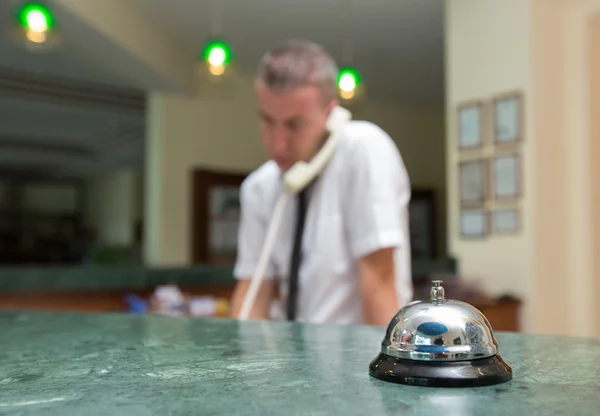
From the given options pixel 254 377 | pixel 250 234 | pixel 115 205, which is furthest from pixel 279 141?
pixel 115 205

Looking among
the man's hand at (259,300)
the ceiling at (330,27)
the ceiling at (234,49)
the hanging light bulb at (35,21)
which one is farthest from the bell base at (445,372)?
the ceiling at (330,27)

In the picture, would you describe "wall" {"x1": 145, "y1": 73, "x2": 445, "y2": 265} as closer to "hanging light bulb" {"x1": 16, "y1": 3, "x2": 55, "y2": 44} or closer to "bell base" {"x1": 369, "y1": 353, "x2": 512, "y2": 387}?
"hanging light bulb" {"x1": 16, "y1": 3, "x2": 55, "y2": 44}

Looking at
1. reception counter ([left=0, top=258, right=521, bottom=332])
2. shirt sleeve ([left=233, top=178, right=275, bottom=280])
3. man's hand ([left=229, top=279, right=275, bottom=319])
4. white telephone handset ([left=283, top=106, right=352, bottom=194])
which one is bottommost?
reception counter ([left=0, top=258, right=521, bottom=332])

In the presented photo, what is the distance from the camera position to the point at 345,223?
1450mm

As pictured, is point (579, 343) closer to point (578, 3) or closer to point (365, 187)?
point (365, 187)

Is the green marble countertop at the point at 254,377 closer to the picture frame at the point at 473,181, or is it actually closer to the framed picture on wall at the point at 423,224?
the picture frame at the point at 473,181

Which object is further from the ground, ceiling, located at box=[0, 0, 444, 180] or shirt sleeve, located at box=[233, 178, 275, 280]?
Answer: ceiling, located at box=[0, 0, 444, 180]

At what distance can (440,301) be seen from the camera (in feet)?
1.79

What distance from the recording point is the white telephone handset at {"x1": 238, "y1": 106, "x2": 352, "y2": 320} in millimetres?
1390

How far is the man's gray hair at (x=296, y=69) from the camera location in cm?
130

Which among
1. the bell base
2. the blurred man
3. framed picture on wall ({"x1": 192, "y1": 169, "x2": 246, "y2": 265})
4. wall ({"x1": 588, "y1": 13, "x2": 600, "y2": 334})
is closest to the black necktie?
the blurred man

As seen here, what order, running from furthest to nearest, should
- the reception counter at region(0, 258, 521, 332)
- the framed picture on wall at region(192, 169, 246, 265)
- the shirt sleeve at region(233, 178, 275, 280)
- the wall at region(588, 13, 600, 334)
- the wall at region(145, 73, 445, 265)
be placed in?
1. the framed picture on wall at region(192, 169, 246, 265)
2. the wall at region(145, 73, 445, 265)
3. the wall at region(588, 13, 600, 334)
4. the reception counter at region(0, 258, 521, 332)
5. the shirt sleeve at region(233, 178, 275, 280)

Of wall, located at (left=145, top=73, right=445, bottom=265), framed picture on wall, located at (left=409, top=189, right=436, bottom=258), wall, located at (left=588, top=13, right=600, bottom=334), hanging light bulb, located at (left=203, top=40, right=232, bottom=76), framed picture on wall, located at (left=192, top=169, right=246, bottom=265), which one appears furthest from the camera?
framed picture on wall, located at (left=409, top=189, right=436, bottom=258)

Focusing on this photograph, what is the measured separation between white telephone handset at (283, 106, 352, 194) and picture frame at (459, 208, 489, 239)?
2.57m
